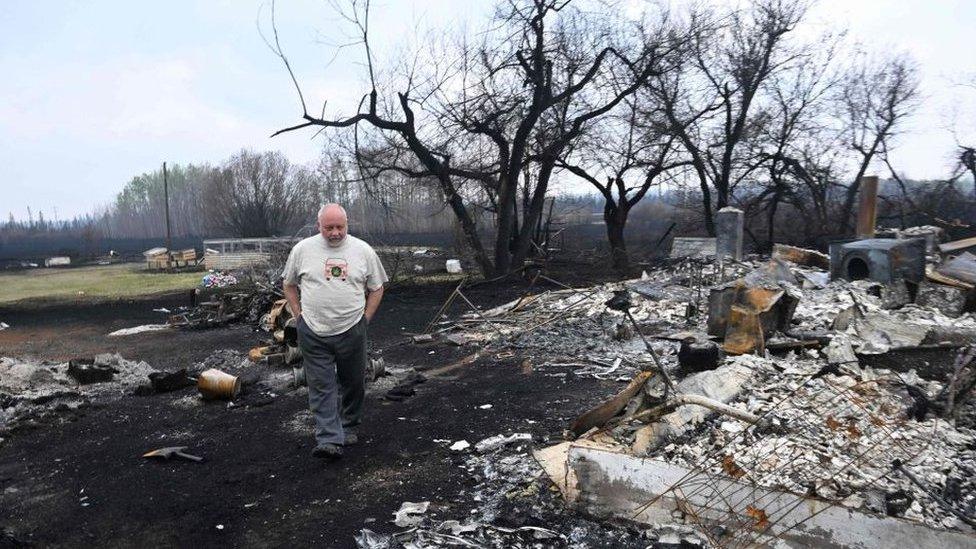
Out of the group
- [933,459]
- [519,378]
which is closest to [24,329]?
[519,378]

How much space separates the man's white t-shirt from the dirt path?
0.98 m

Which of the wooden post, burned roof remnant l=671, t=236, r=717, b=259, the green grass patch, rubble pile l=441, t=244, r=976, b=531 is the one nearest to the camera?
rubble pile l=441, t=244, r=976, b=531

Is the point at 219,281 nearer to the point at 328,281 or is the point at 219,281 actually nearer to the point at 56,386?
the point at 56,386

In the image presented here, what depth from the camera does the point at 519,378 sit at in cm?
676

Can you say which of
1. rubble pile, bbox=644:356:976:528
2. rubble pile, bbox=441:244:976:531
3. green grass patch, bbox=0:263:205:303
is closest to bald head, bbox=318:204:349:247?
rubble pile, bbox=441:244:976:531

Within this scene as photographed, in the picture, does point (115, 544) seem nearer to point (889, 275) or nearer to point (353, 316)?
point (353, 316)

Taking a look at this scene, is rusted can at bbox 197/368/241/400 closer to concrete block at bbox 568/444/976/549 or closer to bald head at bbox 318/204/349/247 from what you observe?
bald head at bbox 318/204/349/247

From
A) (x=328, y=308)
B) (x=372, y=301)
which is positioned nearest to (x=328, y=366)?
(x=328, y=308)

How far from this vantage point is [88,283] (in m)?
24.5

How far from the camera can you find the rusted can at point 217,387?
6262 mm

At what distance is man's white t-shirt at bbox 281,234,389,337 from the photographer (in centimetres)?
450

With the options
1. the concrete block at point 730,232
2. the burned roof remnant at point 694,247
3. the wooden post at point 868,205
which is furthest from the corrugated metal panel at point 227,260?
the wooden post at point 868,205

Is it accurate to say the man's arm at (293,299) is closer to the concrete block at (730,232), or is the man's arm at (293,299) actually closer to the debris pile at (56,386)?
the debris pile at (56,386)

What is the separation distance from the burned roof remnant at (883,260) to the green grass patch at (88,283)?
19.6 meters
